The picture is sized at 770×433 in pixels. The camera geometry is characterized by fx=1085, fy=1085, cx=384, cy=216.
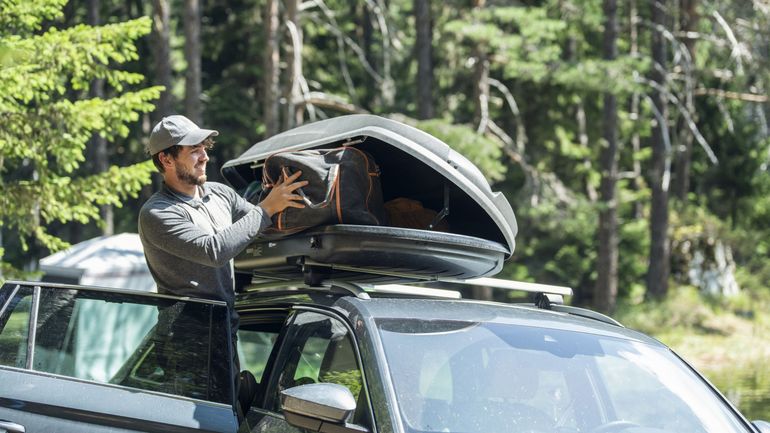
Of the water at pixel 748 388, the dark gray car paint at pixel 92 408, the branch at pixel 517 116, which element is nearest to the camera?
the dark gray car paint at pixel 92 408

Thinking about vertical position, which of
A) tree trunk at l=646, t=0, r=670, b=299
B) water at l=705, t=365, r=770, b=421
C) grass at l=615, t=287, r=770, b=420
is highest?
tree trunk at l=646, t=0, r=670, b=299

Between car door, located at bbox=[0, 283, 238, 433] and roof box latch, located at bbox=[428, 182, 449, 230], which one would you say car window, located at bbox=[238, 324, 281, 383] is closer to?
car door, located at bbox=[0, 283, 238, 433]

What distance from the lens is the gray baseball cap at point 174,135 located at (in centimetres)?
550

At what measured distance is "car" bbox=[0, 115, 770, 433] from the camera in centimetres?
420

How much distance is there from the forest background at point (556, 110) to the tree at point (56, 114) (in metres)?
10.8

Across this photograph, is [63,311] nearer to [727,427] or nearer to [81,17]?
[727,427]

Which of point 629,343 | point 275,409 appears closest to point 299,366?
point 275,409

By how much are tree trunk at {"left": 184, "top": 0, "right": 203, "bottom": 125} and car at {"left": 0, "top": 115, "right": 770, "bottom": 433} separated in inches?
605

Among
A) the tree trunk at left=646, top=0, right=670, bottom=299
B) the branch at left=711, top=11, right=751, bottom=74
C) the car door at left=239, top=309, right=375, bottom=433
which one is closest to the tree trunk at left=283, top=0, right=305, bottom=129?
the branch at left=711, top=11, right=751, bottom=74

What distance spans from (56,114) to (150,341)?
4.41 meters

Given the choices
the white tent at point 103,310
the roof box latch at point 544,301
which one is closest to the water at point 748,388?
the white tent at point 103,310

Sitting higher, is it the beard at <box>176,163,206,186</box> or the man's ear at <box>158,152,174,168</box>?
the man's ear at <box>158,152,174,168</box>

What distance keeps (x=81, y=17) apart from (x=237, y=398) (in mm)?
26815

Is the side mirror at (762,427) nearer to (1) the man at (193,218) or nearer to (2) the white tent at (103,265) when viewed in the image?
(1) the man at (193,218)
